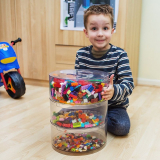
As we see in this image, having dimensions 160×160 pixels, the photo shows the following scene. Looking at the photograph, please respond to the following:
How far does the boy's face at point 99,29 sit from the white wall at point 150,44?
1.08 m

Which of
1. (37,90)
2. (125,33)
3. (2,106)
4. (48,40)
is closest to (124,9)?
(125,33)

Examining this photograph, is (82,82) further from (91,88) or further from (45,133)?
(45,133)

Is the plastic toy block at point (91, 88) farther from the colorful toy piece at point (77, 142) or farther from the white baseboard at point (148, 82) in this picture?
the white baseboard at point (148, 82)

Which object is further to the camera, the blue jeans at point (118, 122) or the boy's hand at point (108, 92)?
the blue jeans at point (118, 122)

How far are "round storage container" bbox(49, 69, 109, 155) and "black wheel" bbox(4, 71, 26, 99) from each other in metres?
0.69

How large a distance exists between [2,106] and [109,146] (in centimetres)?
83

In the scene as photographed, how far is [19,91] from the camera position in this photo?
1.72 meters

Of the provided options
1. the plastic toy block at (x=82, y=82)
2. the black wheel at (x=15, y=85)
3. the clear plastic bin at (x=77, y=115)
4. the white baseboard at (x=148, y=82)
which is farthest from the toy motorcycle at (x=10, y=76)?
the white baseboard at (x=148, y=82)

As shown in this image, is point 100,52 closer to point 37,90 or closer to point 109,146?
point 109,146

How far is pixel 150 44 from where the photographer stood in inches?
83.2

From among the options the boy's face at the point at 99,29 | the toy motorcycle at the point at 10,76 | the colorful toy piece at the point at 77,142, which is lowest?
the colorful toy piece at the point at 77,142

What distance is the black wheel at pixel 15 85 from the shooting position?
1719mm

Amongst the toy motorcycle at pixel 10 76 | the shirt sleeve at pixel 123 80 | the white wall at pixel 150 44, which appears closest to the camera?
the shirt sleeve at pixel 123 80

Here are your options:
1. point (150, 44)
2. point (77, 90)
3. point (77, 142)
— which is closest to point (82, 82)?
point (77, 90)
